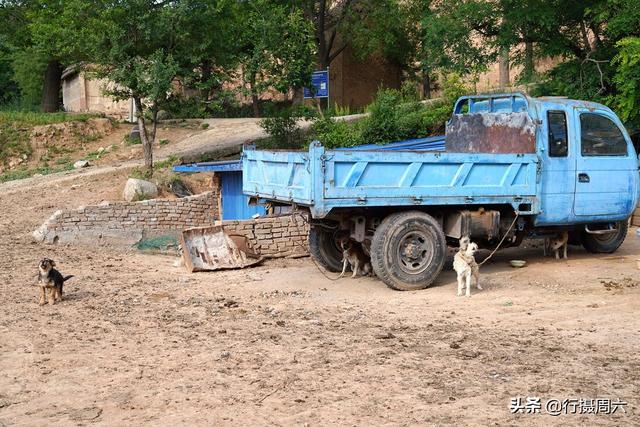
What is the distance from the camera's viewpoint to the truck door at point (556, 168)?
34.0ft

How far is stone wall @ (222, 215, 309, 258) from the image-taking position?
12570 mm

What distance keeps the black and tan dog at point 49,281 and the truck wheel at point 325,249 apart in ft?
11.1

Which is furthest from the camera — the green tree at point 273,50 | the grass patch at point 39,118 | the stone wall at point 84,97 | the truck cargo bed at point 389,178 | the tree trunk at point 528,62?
the stone wall at point 84,97

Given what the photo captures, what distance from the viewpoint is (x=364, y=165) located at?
30.4 ft

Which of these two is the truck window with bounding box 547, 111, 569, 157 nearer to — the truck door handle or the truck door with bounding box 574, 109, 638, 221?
the truck door with bounding box 574, 109, 638, 221

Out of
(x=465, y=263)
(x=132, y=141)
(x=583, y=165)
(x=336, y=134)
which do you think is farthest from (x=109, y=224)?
(x=132, y=141)

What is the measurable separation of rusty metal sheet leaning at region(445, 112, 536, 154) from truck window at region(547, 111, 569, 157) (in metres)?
0.29

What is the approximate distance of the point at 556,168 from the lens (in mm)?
10414

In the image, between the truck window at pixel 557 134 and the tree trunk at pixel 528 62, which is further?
the tree trunk at pixel 528 62

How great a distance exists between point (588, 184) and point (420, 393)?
19.3ft

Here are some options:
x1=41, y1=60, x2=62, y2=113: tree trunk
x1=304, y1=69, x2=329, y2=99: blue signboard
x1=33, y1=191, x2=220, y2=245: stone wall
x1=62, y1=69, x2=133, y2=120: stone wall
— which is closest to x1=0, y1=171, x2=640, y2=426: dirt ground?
x1=33, y1=191, x2=220, y2=245: stone wall

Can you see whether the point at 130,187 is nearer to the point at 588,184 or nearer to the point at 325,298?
the point at 325,298

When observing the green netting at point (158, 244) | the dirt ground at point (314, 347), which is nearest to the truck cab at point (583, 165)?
the dirt ground at point (314, 347)

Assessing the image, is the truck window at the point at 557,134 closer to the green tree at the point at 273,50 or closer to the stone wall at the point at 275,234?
the stone wall at the point at 275,234
